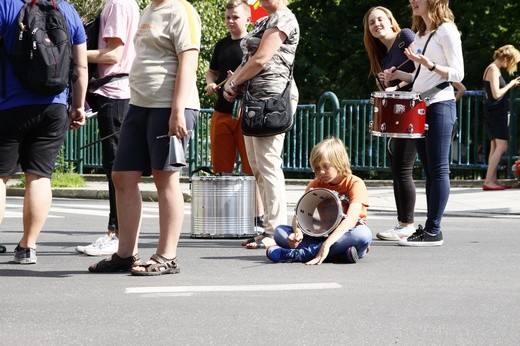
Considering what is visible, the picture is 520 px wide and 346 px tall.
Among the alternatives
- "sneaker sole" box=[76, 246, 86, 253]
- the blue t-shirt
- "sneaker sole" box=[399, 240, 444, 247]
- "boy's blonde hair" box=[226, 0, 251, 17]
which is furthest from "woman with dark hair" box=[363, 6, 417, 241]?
the blue t-shirt

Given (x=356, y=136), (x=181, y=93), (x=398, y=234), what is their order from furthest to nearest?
(x=356, y=136), (x=398, y=234), (x=181, y=93)

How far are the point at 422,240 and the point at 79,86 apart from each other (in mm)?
3072

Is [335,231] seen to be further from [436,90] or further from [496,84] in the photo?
[496,84]

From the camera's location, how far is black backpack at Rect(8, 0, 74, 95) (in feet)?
26.6

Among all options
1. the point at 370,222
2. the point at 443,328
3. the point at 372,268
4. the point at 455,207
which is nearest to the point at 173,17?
the point at 372,268

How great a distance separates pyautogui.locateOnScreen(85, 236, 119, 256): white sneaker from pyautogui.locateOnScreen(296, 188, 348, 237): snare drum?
4.57 feet

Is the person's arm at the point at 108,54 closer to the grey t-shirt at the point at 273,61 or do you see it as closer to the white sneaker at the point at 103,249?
the grey t-shirt at the point at 273,61

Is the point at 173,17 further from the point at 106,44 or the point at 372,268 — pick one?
the point at 372,268

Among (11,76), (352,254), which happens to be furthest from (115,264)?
(352,254)

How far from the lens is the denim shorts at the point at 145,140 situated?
7781mm

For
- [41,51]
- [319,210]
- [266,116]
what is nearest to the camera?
[41,51]

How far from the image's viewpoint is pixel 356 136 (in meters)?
19.6

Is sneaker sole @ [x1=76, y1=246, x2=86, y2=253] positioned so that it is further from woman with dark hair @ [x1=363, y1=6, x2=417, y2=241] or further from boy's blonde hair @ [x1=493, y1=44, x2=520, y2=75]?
boy's blonde hair @ [x1=493, y1=44, x2=520, y2=75]

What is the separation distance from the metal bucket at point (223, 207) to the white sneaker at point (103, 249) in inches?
61.8
